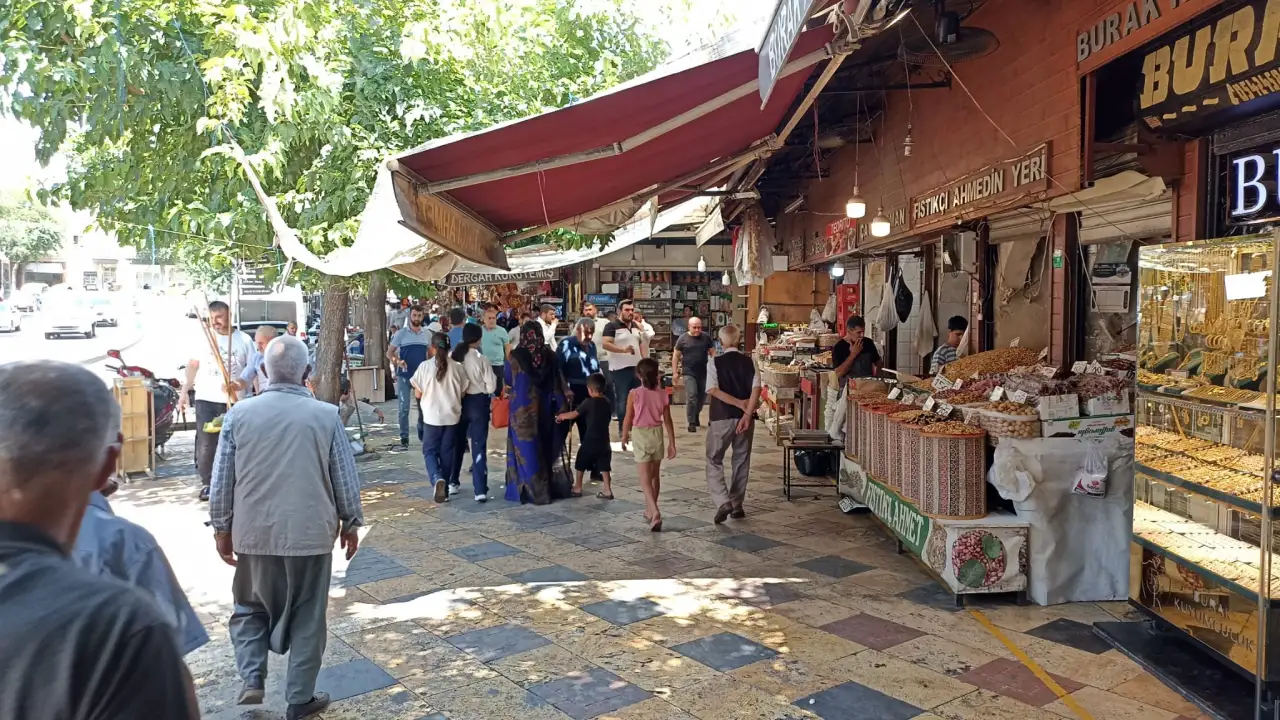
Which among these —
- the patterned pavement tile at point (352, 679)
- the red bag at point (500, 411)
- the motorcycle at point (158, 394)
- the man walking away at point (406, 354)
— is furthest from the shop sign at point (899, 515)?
the motorcycle at point (158, 394)

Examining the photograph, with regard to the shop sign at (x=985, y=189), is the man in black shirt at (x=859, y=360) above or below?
below

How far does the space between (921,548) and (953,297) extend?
5967mm

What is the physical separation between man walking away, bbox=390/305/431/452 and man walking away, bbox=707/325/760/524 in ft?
18.0

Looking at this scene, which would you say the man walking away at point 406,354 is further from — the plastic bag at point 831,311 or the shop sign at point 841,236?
the plastic bag at point 831,311

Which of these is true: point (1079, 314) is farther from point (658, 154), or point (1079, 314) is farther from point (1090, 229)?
point (658, 154)

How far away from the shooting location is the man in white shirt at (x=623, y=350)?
40.8 ft

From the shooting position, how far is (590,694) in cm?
445

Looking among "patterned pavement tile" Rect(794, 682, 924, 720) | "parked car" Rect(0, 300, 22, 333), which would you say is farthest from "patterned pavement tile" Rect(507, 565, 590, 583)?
"parked car" Rect(0, 300, 22, 333)

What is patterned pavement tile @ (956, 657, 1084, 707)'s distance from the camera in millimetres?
4391

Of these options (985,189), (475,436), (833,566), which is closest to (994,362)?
(985,189)

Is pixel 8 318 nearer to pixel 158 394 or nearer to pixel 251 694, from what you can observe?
pixel 158 394

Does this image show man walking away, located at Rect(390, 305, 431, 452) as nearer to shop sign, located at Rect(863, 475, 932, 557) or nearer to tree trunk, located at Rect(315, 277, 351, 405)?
tree trunk, located at Rect(315, 277, 351, 405)

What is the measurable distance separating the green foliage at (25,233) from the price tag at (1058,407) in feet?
197

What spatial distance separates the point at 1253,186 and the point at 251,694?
19.4 feet
